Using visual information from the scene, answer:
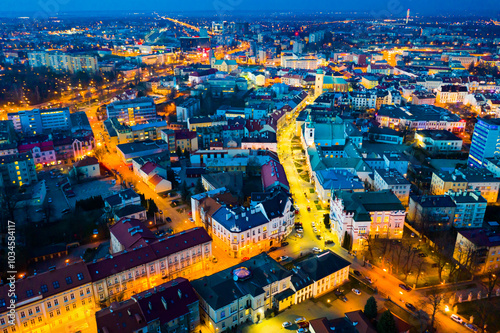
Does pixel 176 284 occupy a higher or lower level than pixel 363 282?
higher

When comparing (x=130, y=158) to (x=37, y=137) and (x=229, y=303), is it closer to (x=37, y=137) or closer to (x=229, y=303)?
(x=37, y=137)

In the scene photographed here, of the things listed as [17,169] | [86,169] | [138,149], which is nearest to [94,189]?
[86,169]

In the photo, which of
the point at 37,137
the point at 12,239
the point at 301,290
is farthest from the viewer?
the point at 37,137

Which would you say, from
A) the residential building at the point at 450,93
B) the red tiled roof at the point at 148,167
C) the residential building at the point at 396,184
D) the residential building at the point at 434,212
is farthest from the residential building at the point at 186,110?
the residential building at the point at 450,93

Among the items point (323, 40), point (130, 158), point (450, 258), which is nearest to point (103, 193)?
point (130, 158)

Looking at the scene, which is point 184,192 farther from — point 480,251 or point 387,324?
point 480,251

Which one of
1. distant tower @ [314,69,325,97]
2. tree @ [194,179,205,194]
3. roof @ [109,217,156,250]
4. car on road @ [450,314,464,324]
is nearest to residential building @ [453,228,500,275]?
car on road @ [450,314,464,324]

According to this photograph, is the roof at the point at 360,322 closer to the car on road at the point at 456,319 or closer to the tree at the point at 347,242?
the car on road at the point at 456,319
